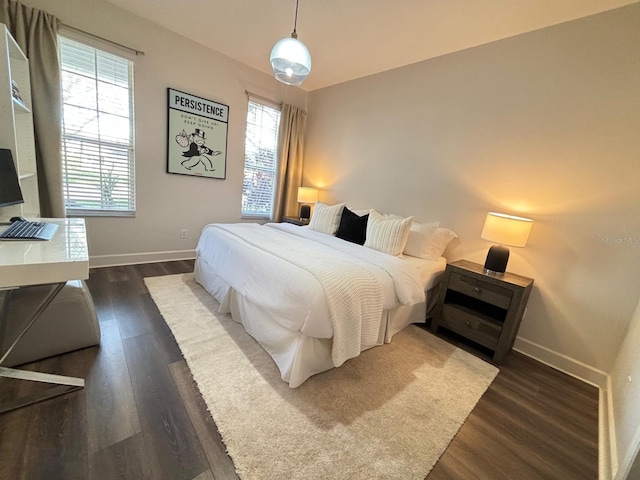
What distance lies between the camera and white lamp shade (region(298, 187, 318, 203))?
4094mm

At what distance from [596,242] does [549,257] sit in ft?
1.01

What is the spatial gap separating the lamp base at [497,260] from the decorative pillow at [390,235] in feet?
2.42

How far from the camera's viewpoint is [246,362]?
1777 millimetres

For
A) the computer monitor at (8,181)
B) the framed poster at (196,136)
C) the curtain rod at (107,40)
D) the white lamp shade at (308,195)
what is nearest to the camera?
the computer monitor at (8,181)

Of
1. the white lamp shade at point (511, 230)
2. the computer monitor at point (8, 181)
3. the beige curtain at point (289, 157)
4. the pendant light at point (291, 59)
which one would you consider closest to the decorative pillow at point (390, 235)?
the white lamp shade at point (511, 230)

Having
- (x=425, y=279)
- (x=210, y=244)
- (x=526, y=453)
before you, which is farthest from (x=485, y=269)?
(x=210, y=244)

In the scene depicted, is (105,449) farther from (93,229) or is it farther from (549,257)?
(549,257)

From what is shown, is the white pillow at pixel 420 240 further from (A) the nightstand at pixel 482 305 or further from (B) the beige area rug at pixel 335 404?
(B) the beige area rug at pixel 335 404

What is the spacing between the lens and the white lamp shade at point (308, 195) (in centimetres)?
409

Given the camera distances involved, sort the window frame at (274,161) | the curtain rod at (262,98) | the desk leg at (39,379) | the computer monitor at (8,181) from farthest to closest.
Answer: the window frame at (274,161), the curtain rod at (262,98), the computer monitor at (8,181), the desk leg at (39,379)

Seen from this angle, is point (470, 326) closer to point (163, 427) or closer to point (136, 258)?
point (163, 427)

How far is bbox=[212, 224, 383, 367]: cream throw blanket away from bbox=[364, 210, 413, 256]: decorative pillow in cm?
65

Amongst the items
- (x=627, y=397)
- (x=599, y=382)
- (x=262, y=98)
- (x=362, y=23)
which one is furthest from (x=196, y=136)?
(x=599, y=382)

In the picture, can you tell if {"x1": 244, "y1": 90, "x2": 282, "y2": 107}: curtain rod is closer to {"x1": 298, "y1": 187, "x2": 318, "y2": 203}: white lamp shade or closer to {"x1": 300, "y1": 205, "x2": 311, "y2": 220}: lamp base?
{"x1": 298, "y1": 187, "x2": 318, "y2": 203}: white lamp shade
